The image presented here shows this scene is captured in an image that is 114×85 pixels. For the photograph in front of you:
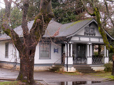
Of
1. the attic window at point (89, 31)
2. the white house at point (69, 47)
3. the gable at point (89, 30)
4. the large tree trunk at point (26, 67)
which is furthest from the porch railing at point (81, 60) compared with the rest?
the large tree trunk at point (26, 67)

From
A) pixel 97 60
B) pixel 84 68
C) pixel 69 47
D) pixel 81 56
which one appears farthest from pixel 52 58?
pixel 97 60

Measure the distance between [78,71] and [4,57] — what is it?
36.3ft

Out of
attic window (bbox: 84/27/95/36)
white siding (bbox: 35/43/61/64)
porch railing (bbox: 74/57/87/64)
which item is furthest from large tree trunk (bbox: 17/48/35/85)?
porch railing (bbox: 74/57/87/64)

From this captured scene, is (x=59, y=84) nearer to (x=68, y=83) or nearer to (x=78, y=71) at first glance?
(x=68, y=83)

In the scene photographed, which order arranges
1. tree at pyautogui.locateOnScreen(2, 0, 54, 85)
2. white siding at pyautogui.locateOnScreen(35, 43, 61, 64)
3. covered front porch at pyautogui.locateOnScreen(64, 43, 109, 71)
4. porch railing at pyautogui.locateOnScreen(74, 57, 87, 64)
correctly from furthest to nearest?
porch railing at pyautogui.locateOnScreen(74, 57, 87, 64), white siding at pyautogui.locateOnScreen(35, 43, 61, 64), covered front porch at pyautogui.locateOnScreen(64, 43, 109, 71), tree at pyautogui.locateOnScreen(2, 0, 54, 85)

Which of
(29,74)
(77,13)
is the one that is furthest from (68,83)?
(77,13)

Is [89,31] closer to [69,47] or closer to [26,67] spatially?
[69,47]

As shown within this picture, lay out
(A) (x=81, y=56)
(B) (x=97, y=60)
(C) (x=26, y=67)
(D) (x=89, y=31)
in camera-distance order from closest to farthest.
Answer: (C) (x=26, y=67) → (D) (x=89, y=31) → (B) (x=97, y=60) → (A) (x=81, y=56)

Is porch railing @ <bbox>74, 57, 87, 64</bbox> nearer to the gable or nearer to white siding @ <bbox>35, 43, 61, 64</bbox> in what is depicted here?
white siding @ <bbox>35, 43, 61, 64</bbox>

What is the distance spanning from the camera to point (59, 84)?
1253 centimetres

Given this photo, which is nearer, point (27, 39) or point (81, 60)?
point (27, 39)

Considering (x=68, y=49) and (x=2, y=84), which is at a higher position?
(x=68, y=49)

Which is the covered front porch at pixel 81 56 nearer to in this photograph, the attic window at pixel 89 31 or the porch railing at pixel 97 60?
the porch railing at pixel 97 60

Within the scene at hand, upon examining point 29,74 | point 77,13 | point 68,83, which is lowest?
point 68,83
